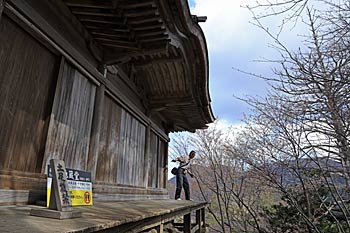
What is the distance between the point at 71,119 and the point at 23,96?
74cm

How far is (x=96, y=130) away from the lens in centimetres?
374

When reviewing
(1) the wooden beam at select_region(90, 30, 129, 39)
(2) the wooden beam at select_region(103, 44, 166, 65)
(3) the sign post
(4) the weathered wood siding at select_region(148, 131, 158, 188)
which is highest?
(1) the wooden beam at select_region(90, 30, 129, 39)

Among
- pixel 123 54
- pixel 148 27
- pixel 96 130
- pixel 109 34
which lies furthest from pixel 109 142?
pixel 148 27

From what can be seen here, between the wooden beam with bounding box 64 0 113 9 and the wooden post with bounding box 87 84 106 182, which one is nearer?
the wooden beam with bounding box 64 0 113 9

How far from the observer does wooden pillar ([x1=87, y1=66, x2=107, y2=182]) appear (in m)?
3.63

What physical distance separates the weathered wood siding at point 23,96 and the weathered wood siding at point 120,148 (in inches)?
52.0

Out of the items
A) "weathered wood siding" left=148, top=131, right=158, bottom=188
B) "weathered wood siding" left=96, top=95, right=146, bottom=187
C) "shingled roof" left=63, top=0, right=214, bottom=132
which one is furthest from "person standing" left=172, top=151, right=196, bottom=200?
"shingled roof" left=63, top=0, right=214, bottom=132

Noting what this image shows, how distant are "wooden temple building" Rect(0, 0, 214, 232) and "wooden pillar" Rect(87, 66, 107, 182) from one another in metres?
0.01

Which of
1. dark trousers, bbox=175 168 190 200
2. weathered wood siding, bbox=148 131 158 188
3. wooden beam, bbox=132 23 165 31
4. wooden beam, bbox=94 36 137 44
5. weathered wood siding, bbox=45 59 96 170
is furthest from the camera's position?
dark trousers, bbox=175 168 190 200

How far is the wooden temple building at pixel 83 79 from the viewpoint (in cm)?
246

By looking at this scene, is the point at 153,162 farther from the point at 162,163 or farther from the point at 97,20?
the point at 97,20

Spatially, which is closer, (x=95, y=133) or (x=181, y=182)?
(x=95, y=133)

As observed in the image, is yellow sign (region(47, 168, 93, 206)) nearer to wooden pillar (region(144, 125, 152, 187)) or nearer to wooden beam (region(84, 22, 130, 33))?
wooden beam (region(84, 22, 130, 33))

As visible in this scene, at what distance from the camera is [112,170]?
4426 millimetres
